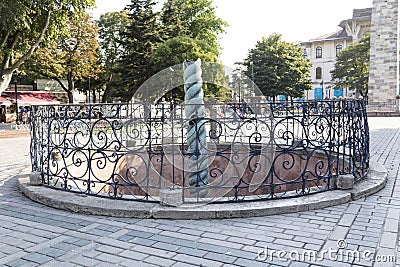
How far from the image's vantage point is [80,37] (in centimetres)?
3178

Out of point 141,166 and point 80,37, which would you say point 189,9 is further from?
point 141,166

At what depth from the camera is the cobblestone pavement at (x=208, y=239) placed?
379 centimetres

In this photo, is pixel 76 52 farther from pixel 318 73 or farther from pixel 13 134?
pixel 318 73

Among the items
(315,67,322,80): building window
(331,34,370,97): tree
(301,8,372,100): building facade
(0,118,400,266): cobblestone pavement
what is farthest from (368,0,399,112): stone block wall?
(315,67,322,80): building window

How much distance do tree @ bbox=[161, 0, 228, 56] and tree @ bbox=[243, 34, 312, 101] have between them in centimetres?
893

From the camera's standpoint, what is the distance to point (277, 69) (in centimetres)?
4606

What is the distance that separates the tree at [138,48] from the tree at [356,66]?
29.9 metres

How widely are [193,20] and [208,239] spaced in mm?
34633

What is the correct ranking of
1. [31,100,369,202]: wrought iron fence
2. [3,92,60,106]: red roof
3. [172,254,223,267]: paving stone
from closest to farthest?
[172,254,223,267]: paving stone < [31,100,369,202]: wrought iron fence < [3,92,60,106]: red roof

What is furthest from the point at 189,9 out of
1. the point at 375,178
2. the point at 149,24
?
the point at 375,178

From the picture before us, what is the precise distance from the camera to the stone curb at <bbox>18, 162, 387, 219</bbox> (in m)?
5.02

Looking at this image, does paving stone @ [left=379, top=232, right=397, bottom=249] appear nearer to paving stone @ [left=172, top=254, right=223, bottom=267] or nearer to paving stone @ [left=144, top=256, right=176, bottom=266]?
paving stone @ [left=172, top=254, right=223, bottom=267]

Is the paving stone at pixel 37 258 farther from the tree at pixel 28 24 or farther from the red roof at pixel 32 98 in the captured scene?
the red roof at pixel 32 98

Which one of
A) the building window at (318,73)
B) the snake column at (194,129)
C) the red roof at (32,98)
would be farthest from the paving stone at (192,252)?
Result: the building window at (318,73)
